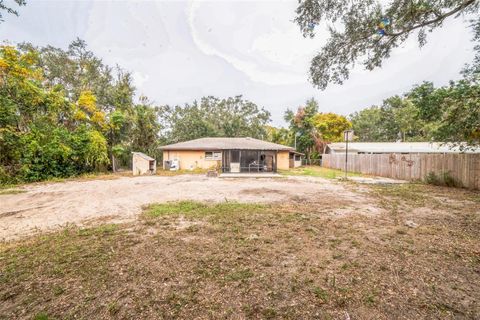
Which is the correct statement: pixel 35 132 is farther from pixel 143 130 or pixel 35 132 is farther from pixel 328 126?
pixel 328 126

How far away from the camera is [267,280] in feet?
8.56

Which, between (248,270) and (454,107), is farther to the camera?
(454,107)

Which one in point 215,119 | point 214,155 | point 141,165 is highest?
point 215,119

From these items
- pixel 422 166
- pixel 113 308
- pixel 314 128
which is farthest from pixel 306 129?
pixel 113 308

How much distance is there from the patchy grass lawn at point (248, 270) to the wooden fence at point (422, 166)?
6.04 m

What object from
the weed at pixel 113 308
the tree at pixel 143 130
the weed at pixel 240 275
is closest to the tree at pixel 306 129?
the tree at pixel 143 130

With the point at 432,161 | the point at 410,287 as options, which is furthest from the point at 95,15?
the point at 432,161

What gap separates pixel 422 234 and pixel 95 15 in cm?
1611

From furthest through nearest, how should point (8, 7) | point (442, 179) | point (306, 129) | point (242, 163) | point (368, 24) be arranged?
point (306, 129)
point (242, 163)
point (442, 179)
point (368, 24)
point (8, 7)

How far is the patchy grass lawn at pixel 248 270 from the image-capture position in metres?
2.12

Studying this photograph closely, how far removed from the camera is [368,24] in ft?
18.3

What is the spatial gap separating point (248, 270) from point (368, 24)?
6.65m

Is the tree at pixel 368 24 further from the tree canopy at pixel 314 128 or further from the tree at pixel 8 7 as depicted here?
the tree canopy at pixel 314 128

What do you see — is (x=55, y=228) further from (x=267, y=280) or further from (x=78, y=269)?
(x=267, y=280)
